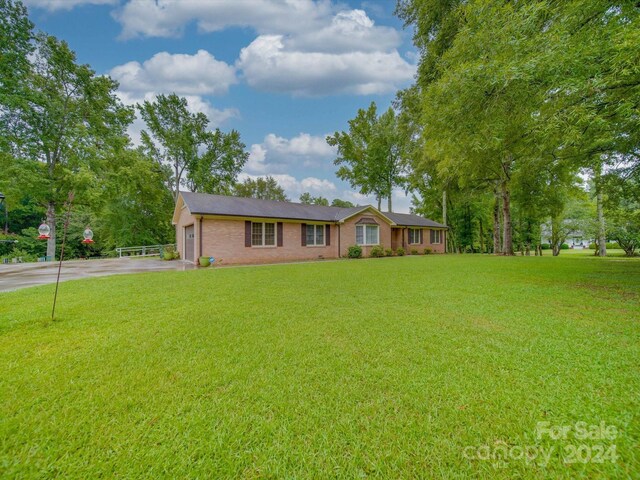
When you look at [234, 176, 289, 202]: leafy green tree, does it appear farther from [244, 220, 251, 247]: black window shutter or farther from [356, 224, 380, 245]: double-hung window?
[244, 220, 251, 247]: black window shutter

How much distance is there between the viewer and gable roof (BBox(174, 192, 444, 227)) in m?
14.4

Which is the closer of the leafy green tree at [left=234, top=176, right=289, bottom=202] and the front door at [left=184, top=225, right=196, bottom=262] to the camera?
the front door at [left=184, top=225, right=196, bottom=262]

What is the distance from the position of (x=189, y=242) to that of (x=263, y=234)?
15.3 feet

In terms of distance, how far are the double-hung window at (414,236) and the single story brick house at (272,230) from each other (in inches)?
15.5

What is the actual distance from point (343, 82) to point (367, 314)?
16.0 meters

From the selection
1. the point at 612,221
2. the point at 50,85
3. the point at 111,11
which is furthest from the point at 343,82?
the point at 612,221

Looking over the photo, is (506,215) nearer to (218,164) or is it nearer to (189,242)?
(189,242)

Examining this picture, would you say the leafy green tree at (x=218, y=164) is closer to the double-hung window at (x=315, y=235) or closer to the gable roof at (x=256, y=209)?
the gable roof at (x=256, y=209)

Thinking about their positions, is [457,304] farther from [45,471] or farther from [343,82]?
[343,82]

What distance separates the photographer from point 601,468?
5.49ft

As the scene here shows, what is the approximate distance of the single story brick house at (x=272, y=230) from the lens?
1426cm

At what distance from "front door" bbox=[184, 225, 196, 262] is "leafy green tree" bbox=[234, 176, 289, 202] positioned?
2369 cm

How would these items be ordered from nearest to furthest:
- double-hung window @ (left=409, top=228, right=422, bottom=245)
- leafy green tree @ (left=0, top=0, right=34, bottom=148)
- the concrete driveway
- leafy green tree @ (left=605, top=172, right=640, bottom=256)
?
the concrete driveway < leafy green tree @ (left=605, top=172, right=640, bottom=256) < leafy green tree @ (left=0, top=0, right=34, bottom=148) < double-hung window @ (left=409, top=228, right=422, bottom=245)

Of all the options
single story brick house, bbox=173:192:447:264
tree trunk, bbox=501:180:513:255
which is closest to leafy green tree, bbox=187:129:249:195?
single story brick house, bbox=173:192:447:264
